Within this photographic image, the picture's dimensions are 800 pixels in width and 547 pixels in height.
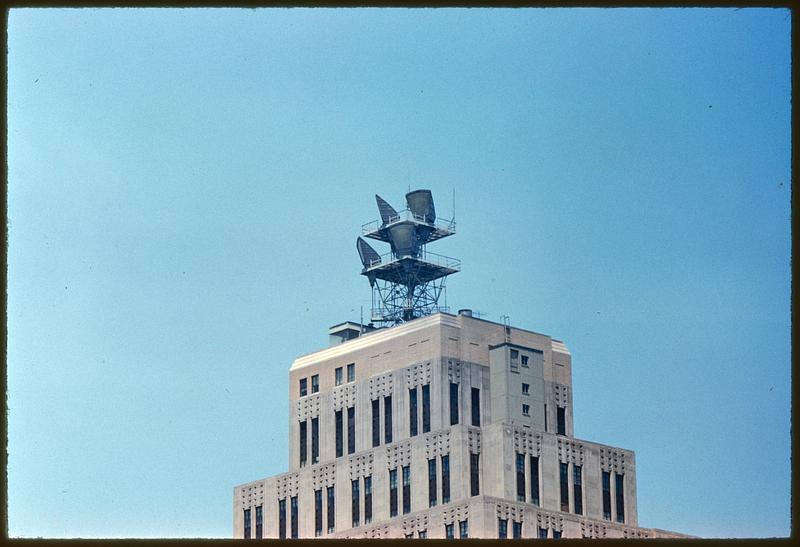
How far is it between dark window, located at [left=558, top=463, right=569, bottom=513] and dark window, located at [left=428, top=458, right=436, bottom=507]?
492 inches

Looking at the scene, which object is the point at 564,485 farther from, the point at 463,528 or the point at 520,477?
the point at 463,528

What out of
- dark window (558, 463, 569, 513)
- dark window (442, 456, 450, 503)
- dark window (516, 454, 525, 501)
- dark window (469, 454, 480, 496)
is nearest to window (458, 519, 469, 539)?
dark window (469, 454, 480, 496)

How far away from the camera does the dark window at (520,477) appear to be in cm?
19425

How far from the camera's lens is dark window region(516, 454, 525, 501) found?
194250 millimetres

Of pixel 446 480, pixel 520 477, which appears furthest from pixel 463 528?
pixel 520 477

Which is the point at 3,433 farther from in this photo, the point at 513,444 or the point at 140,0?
the point at 513,444

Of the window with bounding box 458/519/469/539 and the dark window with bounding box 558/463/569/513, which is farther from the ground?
the dark window with bounding box 558/463/569/513

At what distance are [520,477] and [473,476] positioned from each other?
4.57 metres

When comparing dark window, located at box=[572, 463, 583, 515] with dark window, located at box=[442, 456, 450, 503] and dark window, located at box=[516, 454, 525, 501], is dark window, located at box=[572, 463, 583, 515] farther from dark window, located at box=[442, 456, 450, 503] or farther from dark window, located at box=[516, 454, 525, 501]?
dark window, located at box=[442, 456, 450, 503]

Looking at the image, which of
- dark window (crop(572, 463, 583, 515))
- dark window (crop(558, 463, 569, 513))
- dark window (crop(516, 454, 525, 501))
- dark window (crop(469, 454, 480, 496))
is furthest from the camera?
dark window (crop(572, 463, 583, 515))

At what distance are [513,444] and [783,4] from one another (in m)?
159

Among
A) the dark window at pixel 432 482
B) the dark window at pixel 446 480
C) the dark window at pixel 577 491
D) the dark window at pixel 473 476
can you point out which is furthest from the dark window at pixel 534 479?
the dark window at pixel 432 482

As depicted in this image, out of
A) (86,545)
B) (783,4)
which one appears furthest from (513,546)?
(783,4)

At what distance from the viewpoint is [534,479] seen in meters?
197
